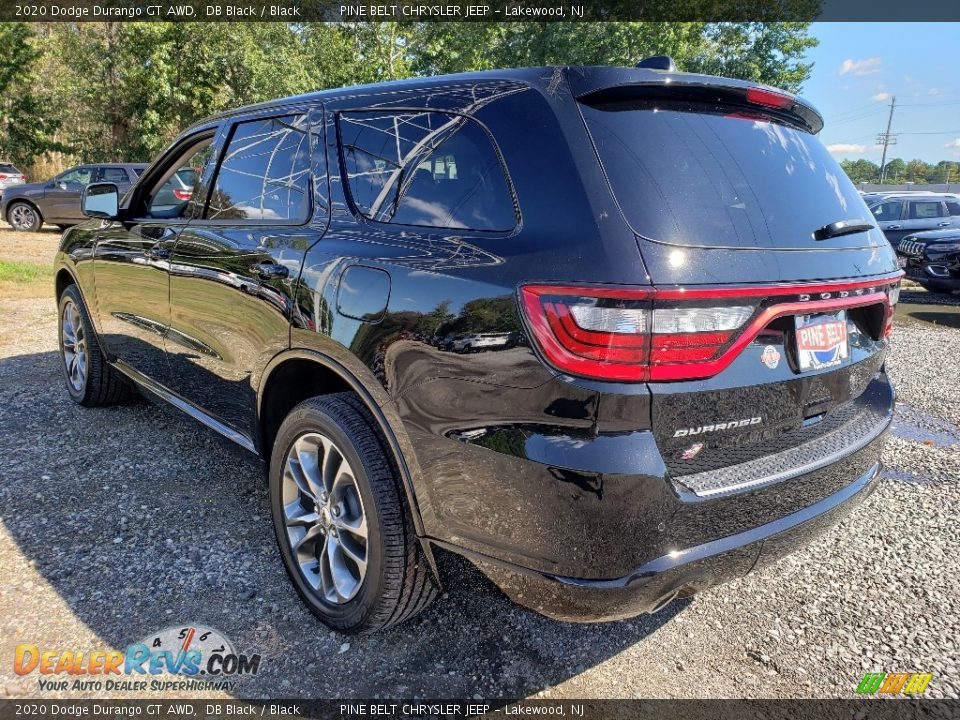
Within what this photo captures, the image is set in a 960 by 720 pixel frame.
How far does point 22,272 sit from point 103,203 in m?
7.96

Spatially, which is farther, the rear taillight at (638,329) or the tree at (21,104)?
the tree at (21,104)

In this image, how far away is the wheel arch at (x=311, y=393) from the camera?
6.78ft

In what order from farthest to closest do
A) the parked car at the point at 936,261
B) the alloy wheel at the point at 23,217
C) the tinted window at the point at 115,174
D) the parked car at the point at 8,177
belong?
1. the parked car at the point at 8,177
2. the alloy wheel at the point at 23,217
3. the tinted window at the point at 115,174
4. the parked car at the point at 936,261

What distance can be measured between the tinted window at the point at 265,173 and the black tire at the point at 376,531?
0.84 meters

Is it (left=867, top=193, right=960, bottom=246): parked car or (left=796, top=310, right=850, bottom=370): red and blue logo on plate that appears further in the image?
(left=867, top=193, right=960, bottom=246): parked car

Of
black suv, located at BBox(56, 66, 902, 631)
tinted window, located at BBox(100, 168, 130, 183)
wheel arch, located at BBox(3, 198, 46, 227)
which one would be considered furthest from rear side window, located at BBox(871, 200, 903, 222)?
wheel arch, located at BBox(3, 198, 46, 227)

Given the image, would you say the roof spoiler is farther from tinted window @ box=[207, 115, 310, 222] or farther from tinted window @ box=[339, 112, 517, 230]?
tinted window @ box=[207, 115, 310, 222]

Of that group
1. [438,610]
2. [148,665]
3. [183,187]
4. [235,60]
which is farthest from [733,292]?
[235,60]

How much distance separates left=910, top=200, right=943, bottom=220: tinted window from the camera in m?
14.1

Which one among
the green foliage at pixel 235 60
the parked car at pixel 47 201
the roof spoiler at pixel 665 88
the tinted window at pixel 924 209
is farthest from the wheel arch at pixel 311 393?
the green foliage at pixel 235 60

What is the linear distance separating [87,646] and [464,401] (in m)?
1.67

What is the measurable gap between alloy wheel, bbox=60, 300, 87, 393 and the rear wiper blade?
4.37m

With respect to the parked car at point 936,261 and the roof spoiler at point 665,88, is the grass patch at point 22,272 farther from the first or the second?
the parked car at point 936,261

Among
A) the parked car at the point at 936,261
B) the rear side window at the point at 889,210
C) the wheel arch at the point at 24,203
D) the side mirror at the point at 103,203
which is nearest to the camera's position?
the side mirror at the point at 103,203
